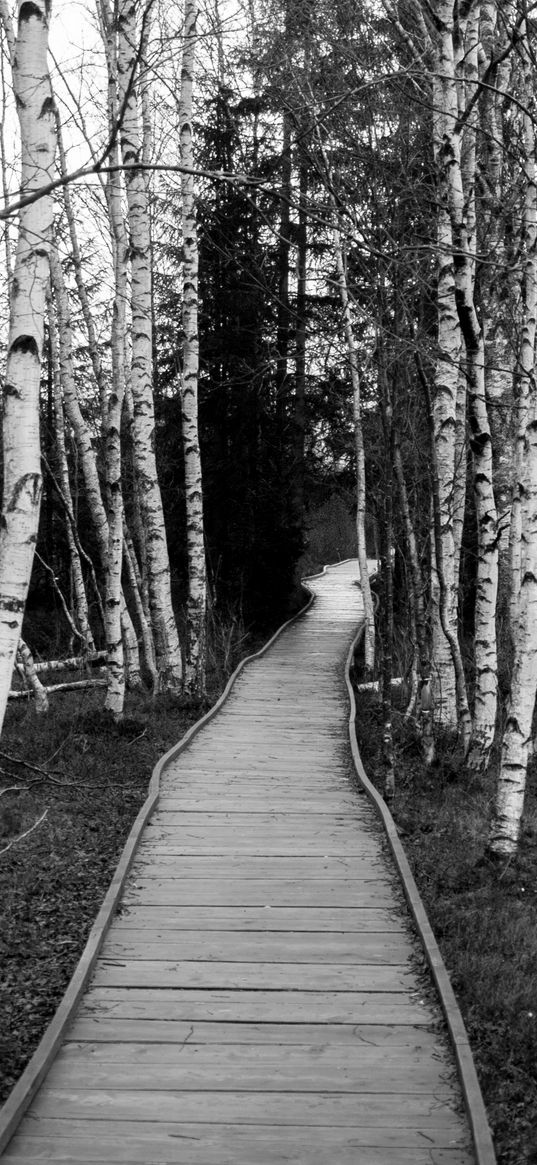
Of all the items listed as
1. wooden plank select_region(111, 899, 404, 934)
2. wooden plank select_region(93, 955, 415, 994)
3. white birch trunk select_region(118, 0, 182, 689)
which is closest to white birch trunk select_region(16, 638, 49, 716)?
white birch trunk select_region(118, 0, 182, 689)

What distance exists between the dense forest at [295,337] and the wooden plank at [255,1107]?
183cm

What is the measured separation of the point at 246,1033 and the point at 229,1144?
96 cm

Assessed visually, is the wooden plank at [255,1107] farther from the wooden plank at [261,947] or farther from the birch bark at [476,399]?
the birch bark at [476,399]

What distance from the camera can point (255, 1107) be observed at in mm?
4504

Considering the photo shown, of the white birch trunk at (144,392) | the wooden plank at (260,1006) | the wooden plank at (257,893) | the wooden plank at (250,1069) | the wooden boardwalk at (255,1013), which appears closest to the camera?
the wooden boardwalk at (255,1013)

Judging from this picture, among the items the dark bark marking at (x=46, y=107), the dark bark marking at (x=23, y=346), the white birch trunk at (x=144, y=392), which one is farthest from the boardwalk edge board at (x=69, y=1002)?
the white birch trunk at (x=144, y=392)

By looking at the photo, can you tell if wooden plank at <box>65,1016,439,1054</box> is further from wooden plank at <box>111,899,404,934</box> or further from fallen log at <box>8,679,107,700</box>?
fallen log at <box>8,679,107,700</box>

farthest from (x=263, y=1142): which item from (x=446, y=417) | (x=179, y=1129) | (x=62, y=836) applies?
(x=446, y=417)

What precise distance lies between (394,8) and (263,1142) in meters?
11.4

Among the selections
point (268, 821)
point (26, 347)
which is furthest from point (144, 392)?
point (26, 347)

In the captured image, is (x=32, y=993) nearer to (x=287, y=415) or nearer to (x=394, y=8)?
(x=394, y=8)

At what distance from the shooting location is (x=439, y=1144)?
426cm

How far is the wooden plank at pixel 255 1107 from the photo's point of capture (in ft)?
14.5

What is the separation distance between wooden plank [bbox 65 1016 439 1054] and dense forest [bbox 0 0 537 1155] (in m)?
1.84
